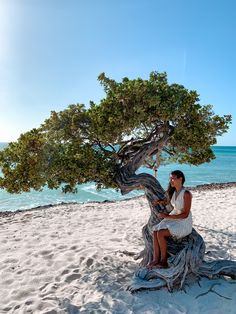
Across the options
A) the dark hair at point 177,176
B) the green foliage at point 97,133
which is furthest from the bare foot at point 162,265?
the green foliage at point 97,133

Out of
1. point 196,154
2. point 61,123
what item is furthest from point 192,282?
point 61,123

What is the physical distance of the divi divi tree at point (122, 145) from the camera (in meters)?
6.29

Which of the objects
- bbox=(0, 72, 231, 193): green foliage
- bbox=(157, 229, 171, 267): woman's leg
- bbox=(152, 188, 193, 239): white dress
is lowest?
bbox=(157, 229, 171, 267): woman's leg

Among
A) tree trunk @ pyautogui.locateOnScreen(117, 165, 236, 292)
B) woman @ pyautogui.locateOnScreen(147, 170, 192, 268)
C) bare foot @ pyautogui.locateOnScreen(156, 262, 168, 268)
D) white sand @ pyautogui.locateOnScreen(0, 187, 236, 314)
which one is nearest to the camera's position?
white sand @ pyautogui.locateOnScreen(0, 187, 236, 314)

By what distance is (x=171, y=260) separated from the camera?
6.41 metres

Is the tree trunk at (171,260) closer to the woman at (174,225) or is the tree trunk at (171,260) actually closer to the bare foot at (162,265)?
the bare foot at (162,265)

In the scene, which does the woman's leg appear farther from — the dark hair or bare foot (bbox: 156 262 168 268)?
the dark hair

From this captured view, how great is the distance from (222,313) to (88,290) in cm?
252

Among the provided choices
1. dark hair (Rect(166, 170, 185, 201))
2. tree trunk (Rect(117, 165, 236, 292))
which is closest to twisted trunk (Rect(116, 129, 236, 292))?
tree trunk (Rect(117, 165, 236, 292))

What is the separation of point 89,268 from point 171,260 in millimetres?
1957

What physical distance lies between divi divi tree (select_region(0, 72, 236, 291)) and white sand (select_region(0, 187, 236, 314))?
43 cm

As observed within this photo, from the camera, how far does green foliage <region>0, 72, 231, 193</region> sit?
631cm

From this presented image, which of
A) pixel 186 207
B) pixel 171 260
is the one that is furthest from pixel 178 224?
pixel 171 260

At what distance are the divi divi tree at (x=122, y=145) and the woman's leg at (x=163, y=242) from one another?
17 centimetres
